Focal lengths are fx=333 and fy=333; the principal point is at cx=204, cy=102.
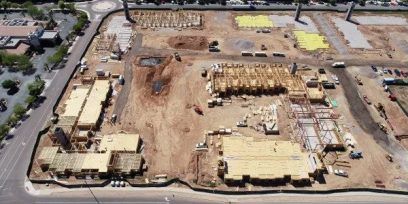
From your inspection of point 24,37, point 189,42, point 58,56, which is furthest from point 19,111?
point 189,42

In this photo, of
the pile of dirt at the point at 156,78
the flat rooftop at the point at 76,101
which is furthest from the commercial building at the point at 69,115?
the pile of dirt at the point at 156,78

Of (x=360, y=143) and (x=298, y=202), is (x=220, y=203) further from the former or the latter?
(x=360, y=143)

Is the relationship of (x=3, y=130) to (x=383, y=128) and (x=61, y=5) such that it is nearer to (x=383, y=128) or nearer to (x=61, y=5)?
(x=61, y=5)

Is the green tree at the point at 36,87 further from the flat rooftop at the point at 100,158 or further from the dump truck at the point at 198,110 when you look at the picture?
the dump truck at the point at 198,110

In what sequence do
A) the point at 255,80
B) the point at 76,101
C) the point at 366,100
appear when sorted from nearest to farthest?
the point at 76,101 < the point at 366,100 < the point at 255,80

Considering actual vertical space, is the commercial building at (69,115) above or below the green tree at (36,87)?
below

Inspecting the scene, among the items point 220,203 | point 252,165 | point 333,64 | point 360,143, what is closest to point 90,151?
point 220,203
